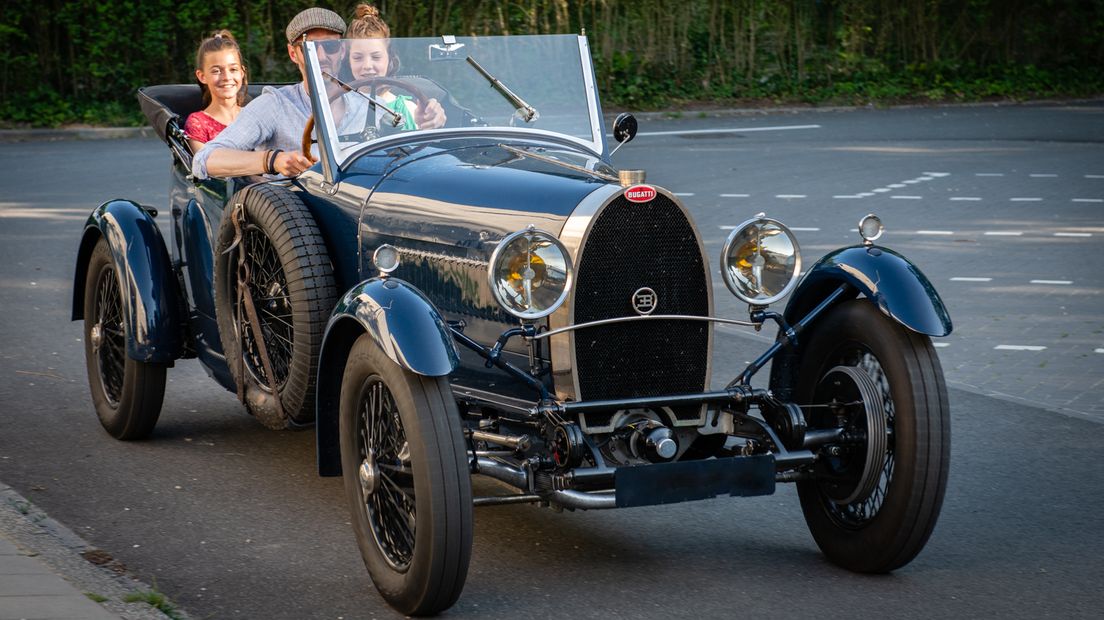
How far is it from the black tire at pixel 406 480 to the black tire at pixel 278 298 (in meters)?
0.58

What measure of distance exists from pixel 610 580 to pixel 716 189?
10.00 metres

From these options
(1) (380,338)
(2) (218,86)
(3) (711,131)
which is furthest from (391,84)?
(3) (711,131)

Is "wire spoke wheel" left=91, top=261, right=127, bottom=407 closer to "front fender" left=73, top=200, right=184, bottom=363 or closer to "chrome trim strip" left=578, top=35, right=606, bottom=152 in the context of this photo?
"front fender" left=73, top=200, right=184, bottom=363

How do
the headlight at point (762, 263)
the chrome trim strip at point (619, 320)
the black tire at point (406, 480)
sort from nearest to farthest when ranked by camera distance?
the black tire at point (406, 480) → the chrome trim strip at point (619, 320) → the headlight at point (762, 263)

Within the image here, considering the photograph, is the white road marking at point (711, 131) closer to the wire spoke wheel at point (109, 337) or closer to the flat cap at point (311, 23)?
the flat cap at point (311, 23)

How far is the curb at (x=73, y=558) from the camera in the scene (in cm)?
414

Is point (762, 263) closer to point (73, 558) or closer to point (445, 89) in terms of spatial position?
point (445, 89)

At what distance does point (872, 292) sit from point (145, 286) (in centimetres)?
316

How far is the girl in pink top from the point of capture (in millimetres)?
6887

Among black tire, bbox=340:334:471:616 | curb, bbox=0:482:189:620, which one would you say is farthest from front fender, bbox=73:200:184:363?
black tire, bbox=340:334:471:616

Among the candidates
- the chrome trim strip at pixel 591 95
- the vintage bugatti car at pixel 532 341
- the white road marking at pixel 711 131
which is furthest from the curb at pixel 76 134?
the vintage bugatti car at pixel 532 341

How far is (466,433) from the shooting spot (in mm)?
4512

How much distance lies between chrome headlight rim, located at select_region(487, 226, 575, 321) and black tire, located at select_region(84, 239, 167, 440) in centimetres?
243

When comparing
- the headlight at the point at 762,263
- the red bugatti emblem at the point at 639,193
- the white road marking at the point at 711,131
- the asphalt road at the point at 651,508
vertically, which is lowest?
the asphalt road at the point at 651,508
